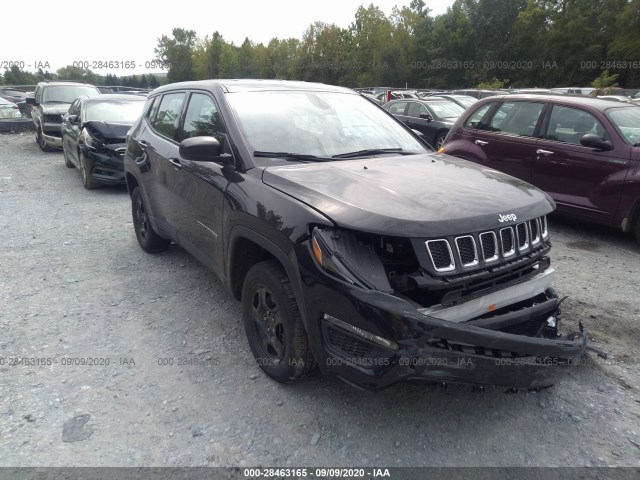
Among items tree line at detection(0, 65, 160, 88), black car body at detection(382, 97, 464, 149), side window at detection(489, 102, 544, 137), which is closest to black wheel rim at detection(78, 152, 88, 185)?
black car body at detection(382, 97, 464, 149)

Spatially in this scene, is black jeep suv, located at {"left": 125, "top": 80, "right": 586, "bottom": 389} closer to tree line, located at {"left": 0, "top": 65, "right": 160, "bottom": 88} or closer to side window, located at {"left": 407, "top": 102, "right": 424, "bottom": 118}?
side window, located at {"left": 407, "top": 102, "right": 424, "bottom": 118}

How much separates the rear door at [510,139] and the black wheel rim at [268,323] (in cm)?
468

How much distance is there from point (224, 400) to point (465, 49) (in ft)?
211

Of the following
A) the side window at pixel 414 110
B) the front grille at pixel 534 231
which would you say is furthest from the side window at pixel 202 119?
the side window at pixel 414 110

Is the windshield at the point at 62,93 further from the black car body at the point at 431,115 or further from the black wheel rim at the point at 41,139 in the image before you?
the black car body at the point at 431,115

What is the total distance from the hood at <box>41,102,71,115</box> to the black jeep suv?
1121cm

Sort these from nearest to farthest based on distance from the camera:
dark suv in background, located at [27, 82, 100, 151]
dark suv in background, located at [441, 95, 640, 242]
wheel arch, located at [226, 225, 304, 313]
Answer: wheel arch, located at [226, 225, 304, 313] → dark suv in background, located at [441, 95, 640, 242] → dark suv in background, located at [27, 82, 100, 151]

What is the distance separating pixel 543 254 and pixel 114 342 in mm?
3004

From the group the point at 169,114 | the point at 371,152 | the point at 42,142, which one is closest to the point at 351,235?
the point at 371,152

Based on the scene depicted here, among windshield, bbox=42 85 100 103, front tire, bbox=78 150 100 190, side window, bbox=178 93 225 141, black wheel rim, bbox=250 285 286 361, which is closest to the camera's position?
black wheel rim, bbox=250 285 286 361

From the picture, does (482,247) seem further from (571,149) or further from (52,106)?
(52,106)

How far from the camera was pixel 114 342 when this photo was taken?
360 cm

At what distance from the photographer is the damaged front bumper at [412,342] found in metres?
2.19

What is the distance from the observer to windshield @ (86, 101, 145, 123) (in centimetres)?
916
